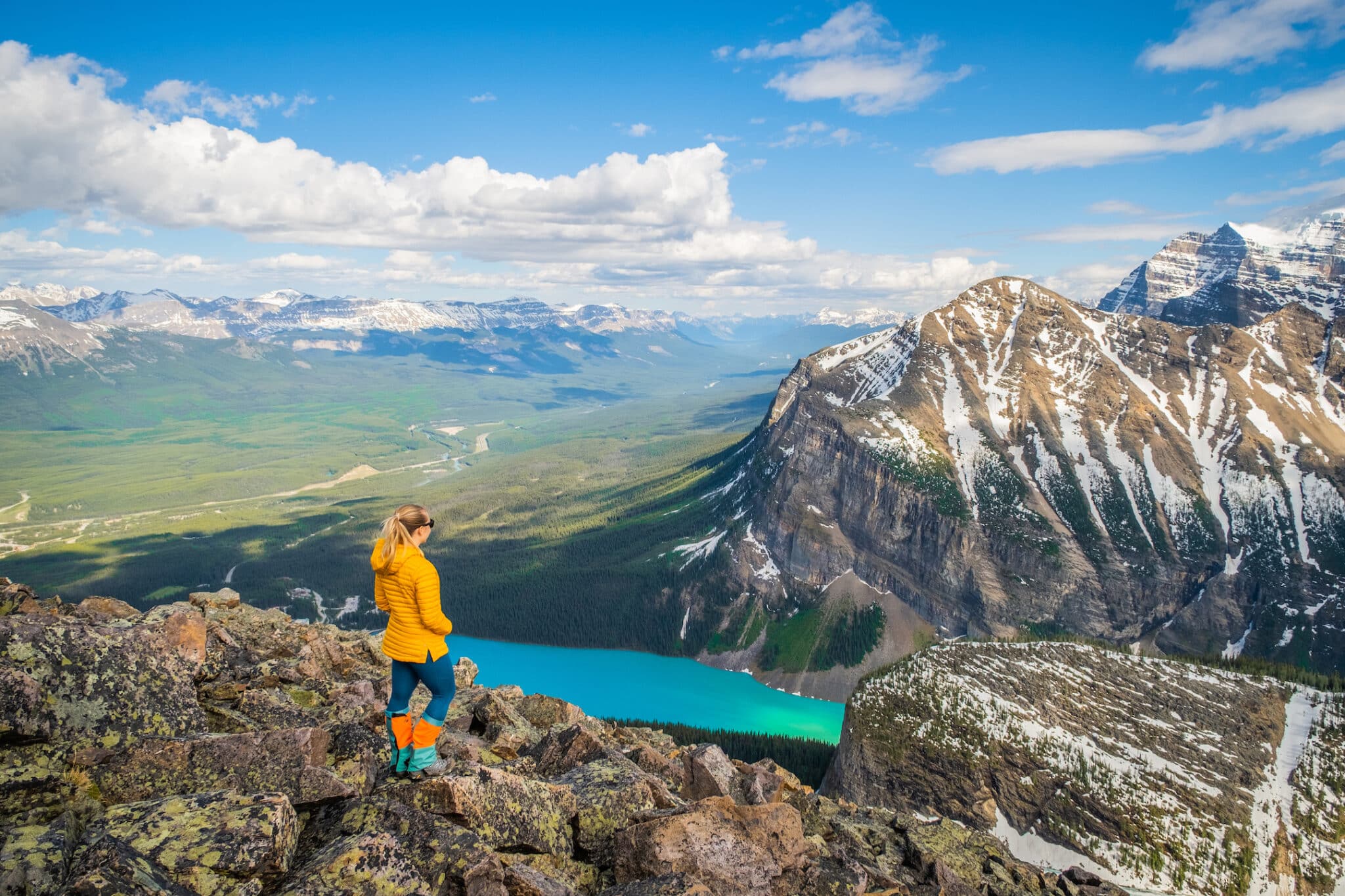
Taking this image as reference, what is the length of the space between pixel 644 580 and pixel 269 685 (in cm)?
17100

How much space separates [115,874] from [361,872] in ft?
10.3

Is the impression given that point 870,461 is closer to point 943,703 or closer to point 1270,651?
point 1270,651

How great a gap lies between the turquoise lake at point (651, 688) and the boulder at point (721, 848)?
11248cm

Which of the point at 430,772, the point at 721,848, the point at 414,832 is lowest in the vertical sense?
the point at 721,848

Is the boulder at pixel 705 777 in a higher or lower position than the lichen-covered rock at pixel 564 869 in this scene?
lower

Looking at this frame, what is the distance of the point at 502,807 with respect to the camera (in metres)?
14.2

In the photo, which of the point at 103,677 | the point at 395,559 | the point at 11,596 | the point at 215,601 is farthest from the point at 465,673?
the point at 395,559

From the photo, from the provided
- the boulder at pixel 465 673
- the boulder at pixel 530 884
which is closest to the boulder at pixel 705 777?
the boulder at pixel 530 884

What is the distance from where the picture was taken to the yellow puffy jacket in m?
14.2

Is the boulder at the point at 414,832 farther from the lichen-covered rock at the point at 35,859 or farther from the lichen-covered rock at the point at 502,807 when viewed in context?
the lichen-covered rock at the point at 35,859

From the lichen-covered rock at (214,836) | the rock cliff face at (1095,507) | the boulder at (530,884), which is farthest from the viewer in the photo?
the rock cliff face at (1095,507)

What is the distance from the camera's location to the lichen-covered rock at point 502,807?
13641mm

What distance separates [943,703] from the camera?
239 feet

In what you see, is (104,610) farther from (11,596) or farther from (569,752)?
(569,752)
